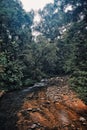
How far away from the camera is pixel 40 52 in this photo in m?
24.3

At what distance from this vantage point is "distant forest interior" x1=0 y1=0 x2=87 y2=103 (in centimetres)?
1519

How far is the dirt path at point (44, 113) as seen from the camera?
768cm

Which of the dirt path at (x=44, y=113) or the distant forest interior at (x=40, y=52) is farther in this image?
the distant forest interior at (x=40, y=52)

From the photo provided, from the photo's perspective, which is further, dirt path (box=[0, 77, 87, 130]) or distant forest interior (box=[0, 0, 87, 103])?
distant forest interior (box=[0, 0, 87, 103])

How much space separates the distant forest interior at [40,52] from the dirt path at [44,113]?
1.01 metres

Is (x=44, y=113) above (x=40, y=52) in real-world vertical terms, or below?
below

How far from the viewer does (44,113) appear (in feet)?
29.6

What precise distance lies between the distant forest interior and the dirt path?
1.01m

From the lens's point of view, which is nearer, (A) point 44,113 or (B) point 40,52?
(A) point 44,113

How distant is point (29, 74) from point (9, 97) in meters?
7.05

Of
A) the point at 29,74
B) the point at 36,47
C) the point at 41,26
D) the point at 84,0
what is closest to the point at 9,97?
the point at 29,74

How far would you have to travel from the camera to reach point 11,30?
23984mm

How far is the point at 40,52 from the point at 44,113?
15650mm

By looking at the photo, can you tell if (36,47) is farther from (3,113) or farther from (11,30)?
(3,113)
